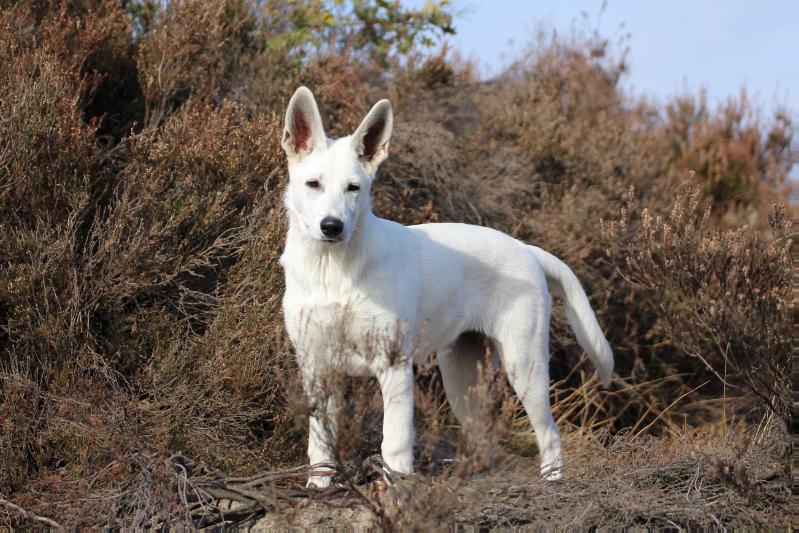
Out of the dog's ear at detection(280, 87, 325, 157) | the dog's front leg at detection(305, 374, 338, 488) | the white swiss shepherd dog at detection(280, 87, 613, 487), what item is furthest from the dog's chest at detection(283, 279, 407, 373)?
the dog's ear at detection(280, 87, 325, 157)

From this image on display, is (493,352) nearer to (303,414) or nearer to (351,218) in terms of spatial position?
(351,218)

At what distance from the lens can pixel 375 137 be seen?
14.5 ft

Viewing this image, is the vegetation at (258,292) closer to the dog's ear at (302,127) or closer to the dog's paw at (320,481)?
the dog's paw at (320,481)

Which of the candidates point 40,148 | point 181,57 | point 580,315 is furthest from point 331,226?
point 181,57

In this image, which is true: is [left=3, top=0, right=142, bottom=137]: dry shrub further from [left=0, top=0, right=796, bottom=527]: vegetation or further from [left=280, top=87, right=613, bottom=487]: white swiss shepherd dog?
[left=280, top=87, right=613, bottom=487]: white swiss shepherd dog

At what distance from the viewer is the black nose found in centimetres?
392

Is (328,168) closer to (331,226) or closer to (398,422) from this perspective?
(331,226)

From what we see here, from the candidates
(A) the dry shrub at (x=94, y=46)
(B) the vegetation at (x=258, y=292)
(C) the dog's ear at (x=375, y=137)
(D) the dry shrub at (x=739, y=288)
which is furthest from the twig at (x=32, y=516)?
(D) the dry shrub at (x=739, y=288)

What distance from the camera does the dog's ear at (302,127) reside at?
13.9ft

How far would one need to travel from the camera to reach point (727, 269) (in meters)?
5.18

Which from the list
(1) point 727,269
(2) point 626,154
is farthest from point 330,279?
(2) point 626,154

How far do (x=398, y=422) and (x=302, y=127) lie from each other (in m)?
1.53

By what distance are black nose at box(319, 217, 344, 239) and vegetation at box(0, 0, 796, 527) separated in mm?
640

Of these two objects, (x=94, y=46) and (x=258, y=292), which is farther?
(x=94, y=46)
